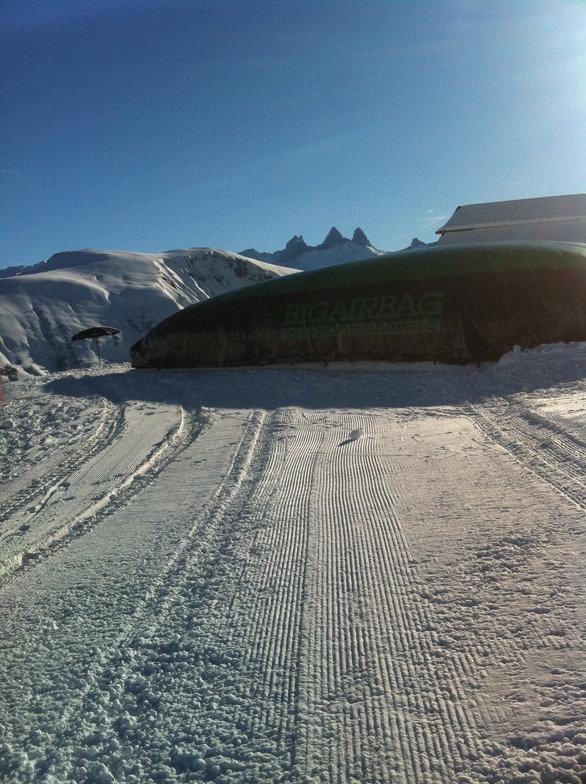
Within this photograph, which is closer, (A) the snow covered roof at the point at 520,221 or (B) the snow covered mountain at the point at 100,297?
(A) the snow covered roof at the point at 520,221

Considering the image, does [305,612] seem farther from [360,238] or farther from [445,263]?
[360,238]

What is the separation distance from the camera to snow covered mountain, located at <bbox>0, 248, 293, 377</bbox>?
53844 millimetres

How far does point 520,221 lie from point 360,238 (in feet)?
578

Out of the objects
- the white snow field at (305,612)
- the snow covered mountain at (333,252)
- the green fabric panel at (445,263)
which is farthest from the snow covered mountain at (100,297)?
the snow covered mountain at (333,252)

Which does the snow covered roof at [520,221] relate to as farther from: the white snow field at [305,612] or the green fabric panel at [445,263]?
the white snow field at [305,612]

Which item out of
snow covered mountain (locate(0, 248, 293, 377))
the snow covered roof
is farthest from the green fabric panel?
snow covered mountain (locate(0, 248, 293, 377))

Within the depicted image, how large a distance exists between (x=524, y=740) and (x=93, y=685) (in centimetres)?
170

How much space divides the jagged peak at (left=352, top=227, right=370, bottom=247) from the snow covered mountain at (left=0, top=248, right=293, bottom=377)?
111545 mm

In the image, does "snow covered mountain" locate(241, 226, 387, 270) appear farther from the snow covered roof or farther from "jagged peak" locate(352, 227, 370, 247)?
the snow covered roof

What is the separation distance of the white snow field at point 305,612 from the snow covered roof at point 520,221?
65.6 feet

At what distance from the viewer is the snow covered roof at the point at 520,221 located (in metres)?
23.5

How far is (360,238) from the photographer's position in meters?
194

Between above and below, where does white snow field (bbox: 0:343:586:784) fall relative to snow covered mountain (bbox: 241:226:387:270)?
below

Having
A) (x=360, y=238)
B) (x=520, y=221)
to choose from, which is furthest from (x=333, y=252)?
(x=520, y=221)
